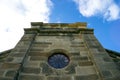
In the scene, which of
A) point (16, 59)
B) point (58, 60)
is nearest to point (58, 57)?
point (58, 60)

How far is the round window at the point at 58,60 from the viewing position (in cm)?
800

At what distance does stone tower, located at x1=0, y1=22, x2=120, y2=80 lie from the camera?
7.09 meters

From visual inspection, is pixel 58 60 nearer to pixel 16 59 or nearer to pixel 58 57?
pixel 58 57

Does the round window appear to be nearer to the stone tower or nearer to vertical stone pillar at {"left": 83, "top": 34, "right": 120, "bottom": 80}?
the stone tower

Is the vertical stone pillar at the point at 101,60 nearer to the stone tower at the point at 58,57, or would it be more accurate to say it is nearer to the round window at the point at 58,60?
the stone tower at the point at 58,57

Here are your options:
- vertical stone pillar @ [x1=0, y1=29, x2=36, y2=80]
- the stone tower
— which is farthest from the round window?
vertical stone pillar @ [x1=0, y1=29, x2=36, y2=80]

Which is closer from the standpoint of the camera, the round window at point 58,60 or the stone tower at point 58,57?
the stone tower at point 58,57

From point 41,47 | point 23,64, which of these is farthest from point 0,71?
point 41,47

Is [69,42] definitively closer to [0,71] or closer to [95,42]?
[95,42]

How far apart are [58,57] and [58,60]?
24cm

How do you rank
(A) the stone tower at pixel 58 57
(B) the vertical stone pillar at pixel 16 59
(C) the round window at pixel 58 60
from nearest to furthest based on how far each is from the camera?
(B) the vertical stone pillar at pixel 16 59, (A) the stone tower at pixel 58 57, (C) the round window at pixel 58 60

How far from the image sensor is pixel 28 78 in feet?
23.0

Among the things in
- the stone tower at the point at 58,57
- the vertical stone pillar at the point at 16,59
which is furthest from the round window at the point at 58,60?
the vertical stone pillar at the point at 16,59

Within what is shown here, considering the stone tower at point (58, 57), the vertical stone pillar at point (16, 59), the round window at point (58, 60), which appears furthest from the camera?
the round window at point (58, 60)
